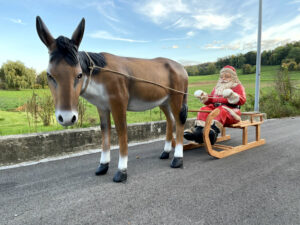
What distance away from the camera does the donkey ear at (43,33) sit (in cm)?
178

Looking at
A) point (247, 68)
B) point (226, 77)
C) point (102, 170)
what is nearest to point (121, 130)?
point (102, 170)

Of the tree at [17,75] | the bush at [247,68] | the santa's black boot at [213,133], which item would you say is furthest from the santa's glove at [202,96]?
the bush at [247,68]

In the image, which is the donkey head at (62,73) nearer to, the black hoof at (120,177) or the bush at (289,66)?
the black hoof at (120,177)

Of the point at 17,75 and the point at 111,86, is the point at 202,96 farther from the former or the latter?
the point at 17,75

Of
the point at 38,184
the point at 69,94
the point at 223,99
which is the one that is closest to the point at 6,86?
the point at 38,184

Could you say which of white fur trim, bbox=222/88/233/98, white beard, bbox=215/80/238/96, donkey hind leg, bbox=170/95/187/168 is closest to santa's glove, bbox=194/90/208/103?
white beard, bbox=215/80/238/96

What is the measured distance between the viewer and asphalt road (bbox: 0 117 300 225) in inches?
67.4

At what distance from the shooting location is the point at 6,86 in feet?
15.8

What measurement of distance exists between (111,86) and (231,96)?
224 cm

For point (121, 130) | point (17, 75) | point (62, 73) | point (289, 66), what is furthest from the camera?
point (289, 66)

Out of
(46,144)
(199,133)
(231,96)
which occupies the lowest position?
(46,144)

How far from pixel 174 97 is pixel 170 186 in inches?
49.6

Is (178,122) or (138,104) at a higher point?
(138,104)

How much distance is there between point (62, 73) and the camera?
1819 mm
